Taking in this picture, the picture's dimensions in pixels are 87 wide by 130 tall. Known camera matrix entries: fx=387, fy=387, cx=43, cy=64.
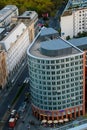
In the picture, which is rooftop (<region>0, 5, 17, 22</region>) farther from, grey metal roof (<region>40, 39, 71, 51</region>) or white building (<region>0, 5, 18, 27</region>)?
grey metal roof (<region>40, 39, 71, 51</region>)

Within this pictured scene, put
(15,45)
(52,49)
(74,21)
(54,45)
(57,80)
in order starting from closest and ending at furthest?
(57,80) < (52,49) < (54,45) < (15,45) < (74,21)

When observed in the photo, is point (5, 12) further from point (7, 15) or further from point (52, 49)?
point (52, 49)

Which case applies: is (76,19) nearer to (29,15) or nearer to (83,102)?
(29,15)

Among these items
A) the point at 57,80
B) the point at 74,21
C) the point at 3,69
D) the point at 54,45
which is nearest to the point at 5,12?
the point at 74,21

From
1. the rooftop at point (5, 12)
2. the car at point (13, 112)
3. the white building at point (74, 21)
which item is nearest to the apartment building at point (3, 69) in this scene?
the car at point (13, 112)

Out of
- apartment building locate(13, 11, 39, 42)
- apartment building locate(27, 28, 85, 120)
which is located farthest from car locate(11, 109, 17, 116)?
apartment building locate(13, 11, 39, 42)
